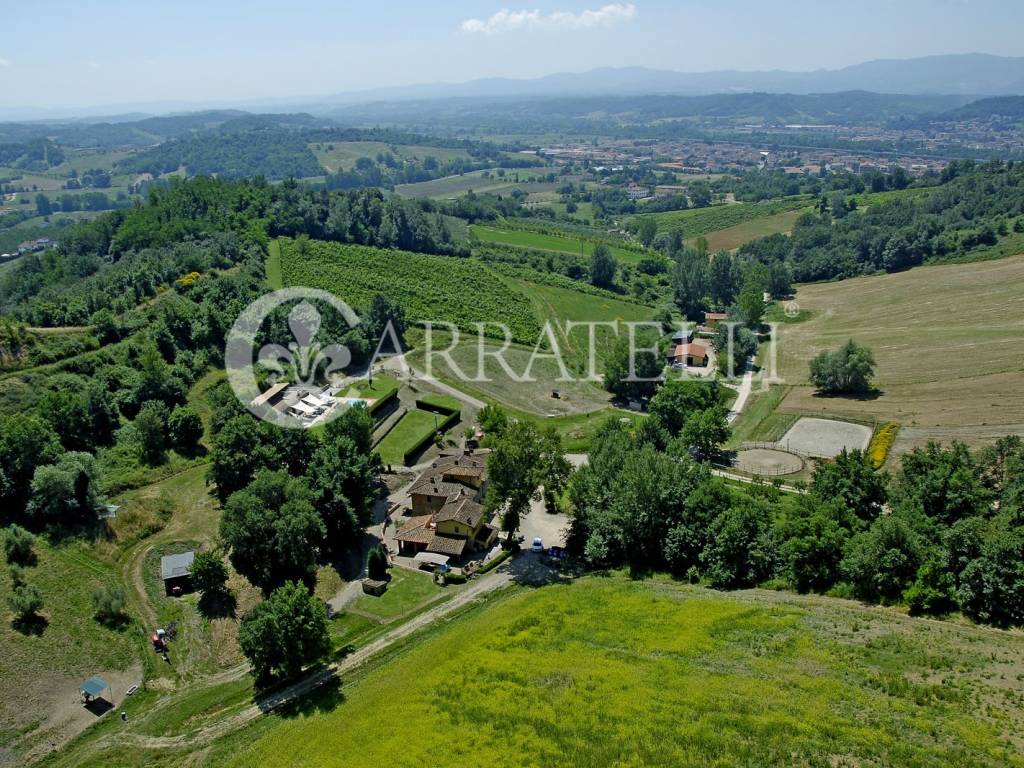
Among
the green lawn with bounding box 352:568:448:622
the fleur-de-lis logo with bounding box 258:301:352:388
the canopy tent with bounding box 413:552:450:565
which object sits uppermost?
the fleur-de-lis logo with bounding box 258:301:352:388

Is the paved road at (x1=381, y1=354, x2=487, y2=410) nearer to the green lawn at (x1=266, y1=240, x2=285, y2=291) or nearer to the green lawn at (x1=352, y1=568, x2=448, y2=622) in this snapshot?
the green lawn at (x1=266, y1=240, x2=285, y2=291)

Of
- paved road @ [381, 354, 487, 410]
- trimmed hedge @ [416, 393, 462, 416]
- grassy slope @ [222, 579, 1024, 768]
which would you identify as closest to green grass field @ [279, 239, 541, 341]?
paved road @ [381, 354, 487, 410]

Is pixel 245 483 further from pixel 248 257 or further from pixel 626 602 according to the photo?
pixel 248 257

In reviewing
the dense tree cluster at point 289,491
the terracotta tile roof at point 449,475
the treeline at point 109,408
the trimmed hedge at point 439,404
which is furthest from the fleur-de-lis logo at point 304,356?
the terracotta tile roof at point 449,475

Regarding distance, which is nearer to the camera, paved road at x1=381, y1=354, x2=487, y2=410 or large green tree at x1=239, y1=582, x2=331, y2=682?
large green tree at x1=239, y1=582, x2=331, y2=682

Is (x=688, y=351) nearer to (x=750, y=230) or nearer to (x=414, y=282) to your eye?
(x=414, y=282)

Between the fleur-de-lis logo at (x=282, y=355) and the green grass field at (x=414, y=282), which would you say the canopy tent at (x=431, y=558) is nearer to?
the fleur-de-lis logo at (x=282, y=355)

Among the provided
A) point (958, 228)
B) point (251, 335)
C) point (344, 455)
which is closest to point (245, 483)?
point (344, 455)
